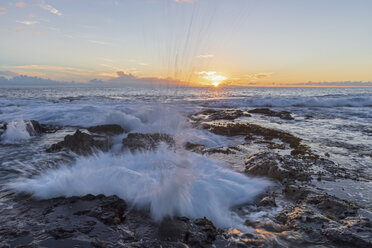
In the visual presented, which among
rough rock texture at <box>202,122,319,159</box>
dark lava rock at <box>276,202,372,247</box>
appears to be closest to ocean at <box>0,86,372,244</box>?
rough rock texture at <box>202,122,319,159</box>

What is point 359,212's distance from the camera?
14.4ft

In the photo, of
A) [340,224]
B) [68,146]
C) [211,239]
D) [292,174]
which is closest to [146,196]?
[211,239]

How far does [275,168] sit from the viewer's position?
6.47 m

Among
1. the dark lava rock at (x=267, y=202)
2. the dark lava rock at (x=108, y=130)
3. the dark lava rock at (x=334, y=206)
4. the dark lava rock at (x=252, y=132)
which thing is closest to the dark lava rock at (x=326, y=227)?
the dark lava rock at (x=334, y=206)

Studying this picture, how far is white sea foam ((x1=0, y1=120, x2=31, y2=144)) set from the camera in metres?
10.3

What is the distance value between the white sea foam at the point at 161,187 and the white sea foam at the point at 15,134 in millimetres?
5961

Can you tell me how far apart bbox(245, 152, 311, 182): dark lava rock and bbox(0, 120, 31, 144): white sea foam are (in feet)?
36.4

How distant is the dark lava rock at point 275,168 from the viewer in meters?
6.29

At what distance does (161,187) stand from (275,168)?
12.4 feet

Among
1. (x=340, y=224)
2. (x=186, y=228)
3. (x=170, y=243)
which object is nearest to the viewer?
(x=170, y=243)

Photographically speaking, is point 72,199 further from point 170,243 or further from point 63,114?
point 63,114

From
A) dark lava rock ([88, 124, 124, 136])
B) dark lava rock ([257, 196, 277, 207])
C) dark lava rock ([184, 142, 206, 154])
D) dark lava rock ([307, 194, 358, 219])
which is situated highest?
dark lava rock ([88, 124, 124, 136])

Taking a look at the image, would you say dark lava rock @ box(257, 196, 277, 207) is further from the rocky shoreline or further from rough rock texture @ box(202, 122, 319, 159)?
rough rock texture @ box(202, 122, 319, 159)

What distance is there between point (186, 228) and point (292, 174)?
4.47 metres
